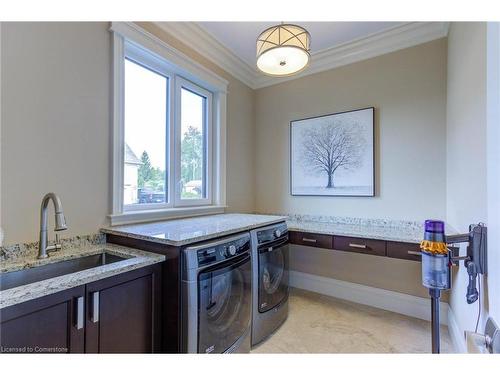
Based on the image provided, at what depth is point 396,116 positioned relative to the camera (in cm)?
245

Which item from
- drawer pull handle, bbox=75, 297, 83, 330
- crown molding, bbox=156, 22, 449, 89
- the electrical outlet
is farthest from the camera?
crown molding, bbox=156, 22, 449, 89

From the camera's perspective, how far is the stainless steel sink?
1184mm

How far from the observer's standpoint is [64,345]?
1.02 metres

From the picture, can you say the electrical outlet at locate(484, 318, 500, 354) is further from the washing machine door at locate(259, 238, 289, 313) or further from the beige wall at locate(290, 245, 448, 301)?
the beige wall at locate(290, 245, 448, 301)

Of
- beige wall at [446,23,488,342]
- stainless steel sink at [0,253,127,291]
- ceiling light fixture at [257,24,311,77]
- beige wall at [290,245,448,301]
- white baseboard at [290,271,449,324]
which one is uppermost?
ceiling light fixture at [257,24,311,77]

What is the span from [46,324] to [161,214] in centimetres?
120

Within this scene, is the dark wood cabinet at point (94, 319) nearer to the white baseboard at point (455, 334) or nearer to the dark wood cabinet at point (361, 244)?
the dark wood cabinet at point (361, 244)

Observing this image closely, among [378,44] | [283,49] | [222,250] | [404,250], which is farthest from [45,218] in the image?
[378,44]

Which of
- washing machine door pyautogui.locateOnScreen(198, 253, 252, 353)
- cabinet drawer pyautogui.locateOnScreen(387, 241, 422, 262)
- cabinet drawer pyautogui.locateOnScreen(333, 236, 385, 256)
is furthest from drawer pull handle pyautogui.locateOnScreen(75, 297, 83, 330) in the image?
cabinet drawer pyautogui.locateOnScreen(387, 241, 422, 262)

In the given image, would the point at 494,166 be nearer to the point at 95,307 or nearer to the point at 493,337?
the point at 493,337

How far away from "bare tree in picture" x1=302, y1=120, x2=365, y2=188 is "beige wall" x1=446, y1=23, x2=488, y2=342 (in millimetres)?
782

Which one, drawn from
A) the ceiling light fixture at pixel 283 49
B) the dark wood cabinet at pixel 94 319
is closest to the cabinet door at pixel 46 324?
the dark wood cabinet at pixel 94 319
